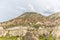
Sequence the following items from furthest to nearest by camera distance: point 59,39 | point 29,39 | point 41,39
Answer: point 41,39 < point 59,39 < point 29,39

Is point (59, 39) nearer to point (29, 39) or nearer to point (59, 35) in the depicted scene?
point (59, 35)

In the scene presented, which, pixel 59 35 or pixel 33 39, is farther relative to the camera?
pixel 59 35

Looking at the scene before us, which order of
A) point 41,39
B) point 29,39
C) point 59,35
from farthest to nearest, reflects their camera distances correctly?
point 41,39 < point 59,35 < point 29,39

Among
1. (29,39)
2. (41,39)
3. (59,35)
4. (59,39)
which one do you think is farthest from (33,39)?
(41,39)

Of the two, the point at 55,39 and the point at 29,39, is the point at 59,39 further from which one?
the point at 29,39

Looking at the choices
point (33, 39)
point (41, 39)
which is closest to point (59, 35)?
point (41, 39)

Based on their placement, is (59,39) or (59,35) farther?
(59,35)

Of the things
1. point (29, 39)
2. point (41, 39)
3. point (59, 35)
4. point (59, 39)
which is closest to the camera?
point (29, 39)

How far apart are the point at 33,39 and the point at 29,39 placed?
5350 mm

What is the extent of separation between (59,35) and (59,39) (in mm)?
14915

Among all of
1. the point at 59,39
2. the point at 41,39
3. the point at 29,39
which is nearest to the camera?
the point at 29,39

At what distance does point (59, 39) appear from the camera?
491ft

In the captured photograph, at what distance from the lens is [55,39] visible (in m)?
152

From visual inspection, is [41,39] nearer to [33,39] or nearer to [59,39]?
[59,39]
